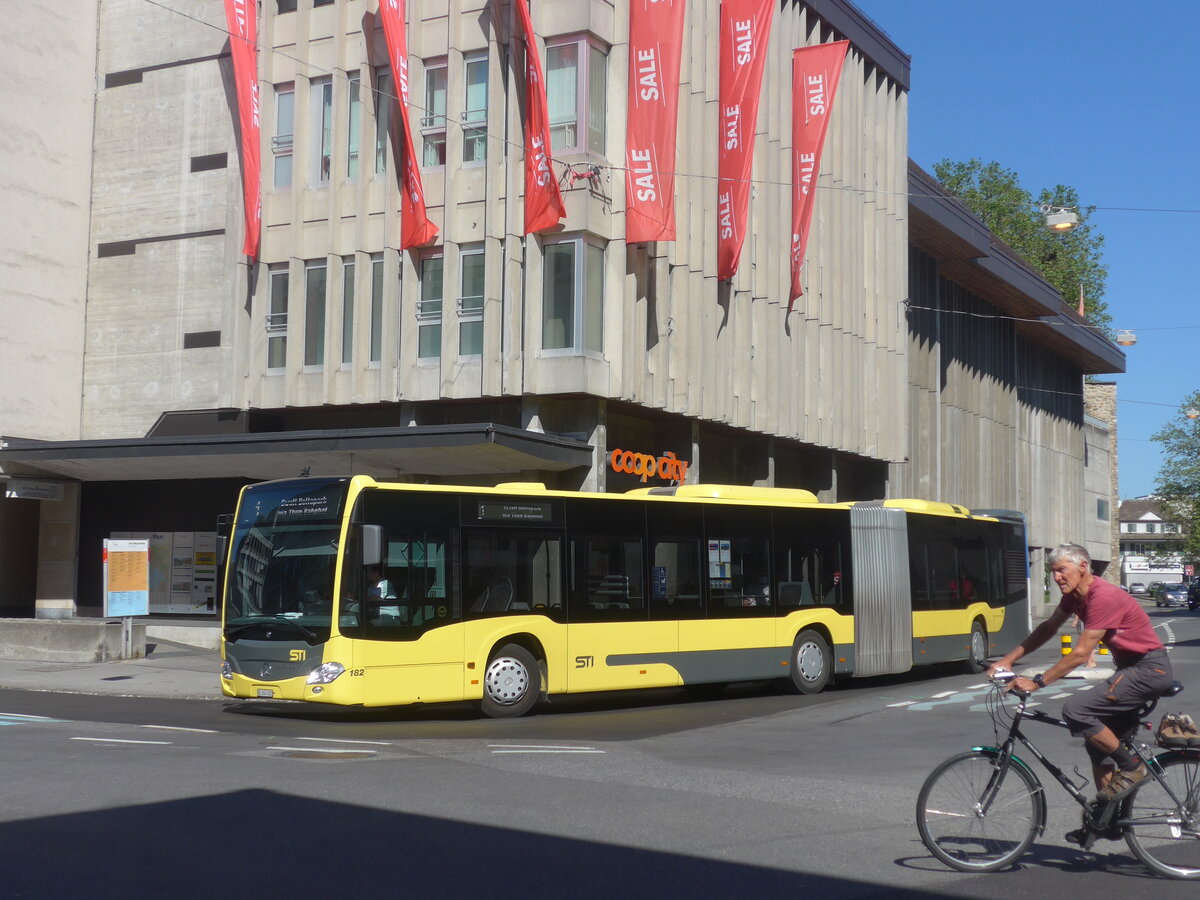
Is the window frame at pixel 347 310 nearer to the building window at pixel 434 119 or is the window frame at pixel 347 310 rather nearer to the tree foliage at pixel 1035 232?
the building window at pixel 434 119

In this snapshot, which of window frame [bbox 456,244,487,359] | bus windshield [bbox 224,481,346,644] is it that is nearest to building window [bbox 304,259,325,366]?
window frame [bbox 456,244,487,359]

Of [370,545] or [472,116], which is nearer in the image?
[370,545]

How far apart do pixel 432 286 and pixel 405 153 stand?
2.65m

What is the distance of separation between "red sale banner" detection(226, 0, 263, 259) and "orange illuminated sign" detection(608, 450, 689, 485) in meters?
9.14

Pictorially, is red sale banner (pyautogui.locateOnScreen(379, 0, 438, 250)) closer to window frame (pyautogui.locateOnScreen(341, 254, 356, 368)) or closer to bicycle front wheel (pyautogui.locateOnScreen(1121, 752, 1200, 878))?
window frame (pyautogui.locateOnScreen(341, 254, 356, 368))

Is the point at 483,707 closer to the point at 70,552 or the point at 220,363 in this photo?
the point at 220,363

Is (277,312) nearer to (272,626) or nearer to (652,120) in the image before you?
(652,120)

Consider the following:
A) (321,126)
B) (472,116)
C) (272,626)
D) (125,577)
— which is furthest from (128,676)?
(321,126)

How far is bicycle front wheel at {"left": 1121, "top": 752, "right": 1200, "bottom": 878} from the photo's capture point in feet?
23.6

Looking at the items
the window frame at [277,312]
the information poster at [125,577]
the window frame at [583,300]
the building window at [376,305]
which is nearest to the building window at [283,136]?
the window frame at [277,312]

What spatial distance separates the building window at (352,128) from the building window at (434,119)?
1649 millimetres

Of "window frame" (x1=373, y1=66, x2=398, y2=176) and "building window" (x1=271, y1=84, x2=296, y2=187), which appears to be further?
"building window" (x1=271, y1=84, x2=296, y2=187)

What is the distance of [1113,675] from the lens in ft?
23.9

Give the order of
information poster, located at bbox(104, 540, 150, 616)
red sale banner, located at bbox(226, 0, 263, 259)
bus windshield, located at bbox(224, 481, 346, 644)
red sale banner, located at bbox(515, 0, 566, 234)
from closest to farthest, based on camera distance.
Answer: bus windshield, located at bbox(224, 481, 346, 644) → information poster, located at bbox(104, 540, 150, 616) → red sale banner, located at bbox(515, 0, 566, 234) → red sale banner, located at bbox(226, 0, 263, 259)
